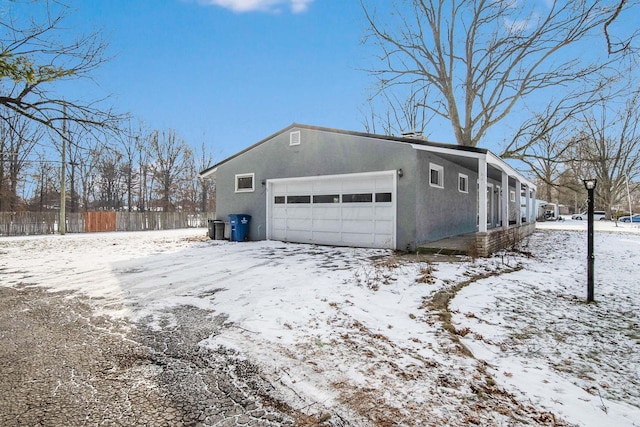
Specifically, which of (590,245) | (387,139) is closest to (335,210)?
(387,139)

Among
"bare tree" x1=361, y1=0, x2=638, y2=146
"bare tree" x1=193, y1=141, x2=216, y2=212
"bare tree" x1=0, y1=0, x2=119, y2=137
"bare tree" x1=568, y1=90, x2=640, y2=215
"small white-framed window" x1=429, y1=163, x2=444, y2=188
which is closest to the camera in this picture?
"bare tree" x1=0, y1=0, x2=119, y2=137

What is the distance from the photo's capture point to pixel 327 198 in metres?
10.8

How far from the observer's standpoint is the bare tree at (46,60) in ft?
16.7

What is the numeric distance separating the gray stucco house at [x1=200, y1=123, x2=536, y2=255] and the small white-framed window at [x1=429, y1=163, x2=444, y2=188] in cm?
3

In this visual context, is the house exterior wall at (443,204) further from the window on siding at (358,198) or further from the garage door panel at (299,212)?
the garage door panel at (299,212)

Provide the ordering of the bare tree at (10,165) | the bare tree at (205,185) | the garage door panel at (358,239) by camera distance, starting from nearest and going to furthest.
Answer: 1. the garage door panel at (358,239)
2. the bare tree at (10,165)
3. the bare tree at (205,185)

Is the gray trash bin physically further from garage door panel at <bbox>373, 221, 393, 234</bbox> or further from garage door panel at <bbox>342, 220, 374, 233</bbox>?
garage door panel at <bbox>373, 221, 393, 234</bbox>

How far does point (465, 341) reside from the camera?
3.30 meters

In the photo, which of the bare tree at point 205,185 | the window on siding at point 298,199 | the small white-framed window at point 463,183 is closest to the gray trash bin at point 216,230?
the window on siding at point 298,199

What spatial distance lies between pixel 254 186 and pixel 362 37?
38.8 ft

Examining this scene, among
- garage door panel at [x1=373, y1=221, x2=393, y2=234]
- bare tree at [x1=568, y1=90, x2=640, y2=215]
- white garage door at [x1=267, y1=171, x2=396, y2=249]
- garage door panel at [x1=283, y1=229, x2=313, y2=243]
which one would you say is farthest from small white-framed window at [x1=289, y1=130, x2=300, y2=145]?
bare tree at [x1=568, y1=90, x2=640, y2=215]

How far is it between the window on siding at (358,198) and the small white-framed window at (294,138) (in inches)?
103

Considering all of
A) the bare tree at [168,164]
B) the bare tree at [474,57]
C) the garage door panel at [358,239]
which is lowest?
the garage door panel at [358,239]

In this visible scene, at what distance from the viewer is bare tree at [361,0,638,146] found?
1612 centimetres
